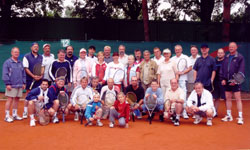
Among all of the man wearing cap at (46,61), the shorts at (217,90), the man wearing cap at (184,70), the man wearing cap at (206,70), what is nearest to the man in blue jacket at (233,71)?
the man wearing cap at (206,70)

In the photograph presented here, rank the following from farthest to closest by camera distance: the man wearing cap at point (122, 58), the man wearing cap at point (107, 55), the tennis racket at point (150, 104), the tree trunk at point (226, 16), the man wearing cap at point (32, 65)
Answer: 1. the tree trunk at point (226, 16)
2. the man wearing cap at point (122, 58)
3. the man wearing cap at point (107, 55)
4. the man wearing cap at point (32, 65)
5. the tennis racket at point (150, 104)

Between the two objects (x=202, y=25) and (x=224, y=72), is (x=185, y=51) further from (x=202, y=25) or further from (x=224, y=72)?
(x=202, y=25)


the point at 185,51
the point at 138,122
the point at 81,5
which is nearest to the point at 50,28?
the point at 81,5

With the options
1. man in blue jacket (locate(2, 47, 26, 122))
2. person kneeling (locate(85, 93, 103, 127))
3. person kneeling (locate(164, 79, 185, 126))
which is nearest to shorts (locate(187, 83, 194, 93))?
person kneeling (locate(164, 79, 185, 126))

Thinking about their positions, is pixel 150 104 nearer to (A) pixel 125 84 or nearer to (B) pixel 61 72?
(A) pixel 125 84

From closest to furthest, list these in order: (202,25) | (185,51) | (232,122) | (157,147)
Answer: (157,147) < (232,122) < (185,51) < (202,25)

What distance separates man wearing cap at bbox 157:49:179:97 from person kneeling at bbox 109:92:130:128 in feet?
4.88

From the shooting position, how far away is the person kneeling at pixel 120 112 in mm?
6742

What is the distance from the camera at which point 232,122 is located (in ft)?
24.0

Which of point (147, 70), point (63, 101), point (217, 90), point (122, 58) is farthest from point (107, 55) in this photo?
point (217, 90)

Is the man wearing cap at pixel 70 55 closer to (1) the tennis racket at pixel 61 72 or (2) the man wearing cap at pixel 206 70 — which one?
(1) the tennis racket at pixel 61 72

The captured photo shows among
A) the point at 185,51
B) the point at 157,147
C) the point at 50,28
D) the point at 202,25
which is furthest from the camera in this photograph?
the point at 202,25

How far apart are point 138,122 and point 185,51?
22.0 feet

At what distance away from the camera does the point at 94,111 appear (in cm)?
705
